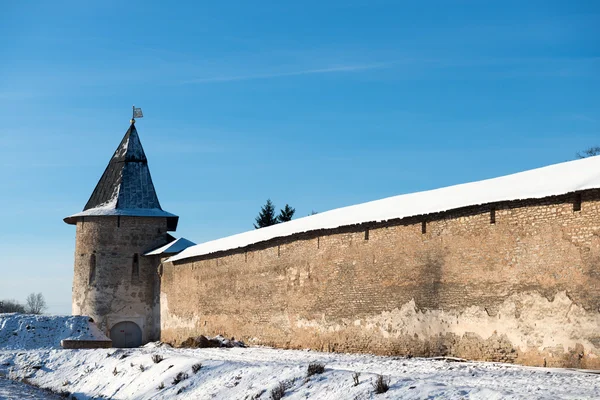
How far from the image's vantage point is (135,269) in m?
27.5

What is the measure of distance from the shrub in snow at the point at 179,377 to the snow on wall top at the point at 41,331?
1041cm

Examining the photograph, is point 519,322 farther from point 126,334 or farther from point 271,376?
point 126,334

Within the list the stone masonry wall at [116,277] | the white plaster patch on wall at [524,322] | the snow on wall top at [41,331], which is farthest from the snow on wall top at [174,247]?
the white plaster patch on wall at [524,322]

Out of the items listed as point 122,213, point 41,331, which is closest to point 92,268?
point 122,213

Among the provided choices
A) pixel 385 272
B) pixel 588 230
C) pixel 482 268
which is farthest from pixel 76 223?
pixel 588 230

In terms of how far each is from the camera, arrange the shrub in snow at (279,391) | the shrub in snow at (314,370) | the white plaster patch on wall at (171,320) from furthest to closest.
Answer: the white plaster patch on wall at (171,320)
the shrub in snow at (314,370)
the shrub in snow at (279,391)

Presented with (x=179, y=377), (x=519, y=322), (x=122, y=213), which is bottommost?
(x=179, y=377)

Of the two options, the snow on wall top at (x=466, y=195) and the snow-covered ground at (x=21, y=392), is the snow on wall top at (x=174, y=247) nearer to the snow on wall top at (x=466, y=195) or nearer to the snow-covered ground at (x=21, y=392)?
the snow on wall top at (x=466, y=195)

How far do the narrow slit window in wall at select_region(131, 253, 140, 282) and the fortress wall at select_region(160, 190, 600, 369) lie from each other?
8.51 m

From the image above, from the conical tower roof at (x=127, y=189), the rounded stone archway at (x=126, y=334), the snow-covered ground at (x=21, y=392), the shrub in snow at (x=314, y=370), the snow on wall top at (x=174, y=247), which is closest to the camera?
the shrub in snow at (x=314, y=370)

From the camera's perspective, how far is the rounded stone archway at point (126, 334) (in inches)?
1073

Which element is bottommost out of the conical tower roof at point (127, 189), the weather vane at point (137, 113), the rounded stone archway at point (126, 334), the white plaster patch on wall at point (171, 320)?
the rounded stone archway at point (126, 334)

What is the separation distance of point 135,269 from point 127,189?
10.5 feet

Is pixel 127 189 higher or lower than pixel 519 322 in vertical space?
higher
